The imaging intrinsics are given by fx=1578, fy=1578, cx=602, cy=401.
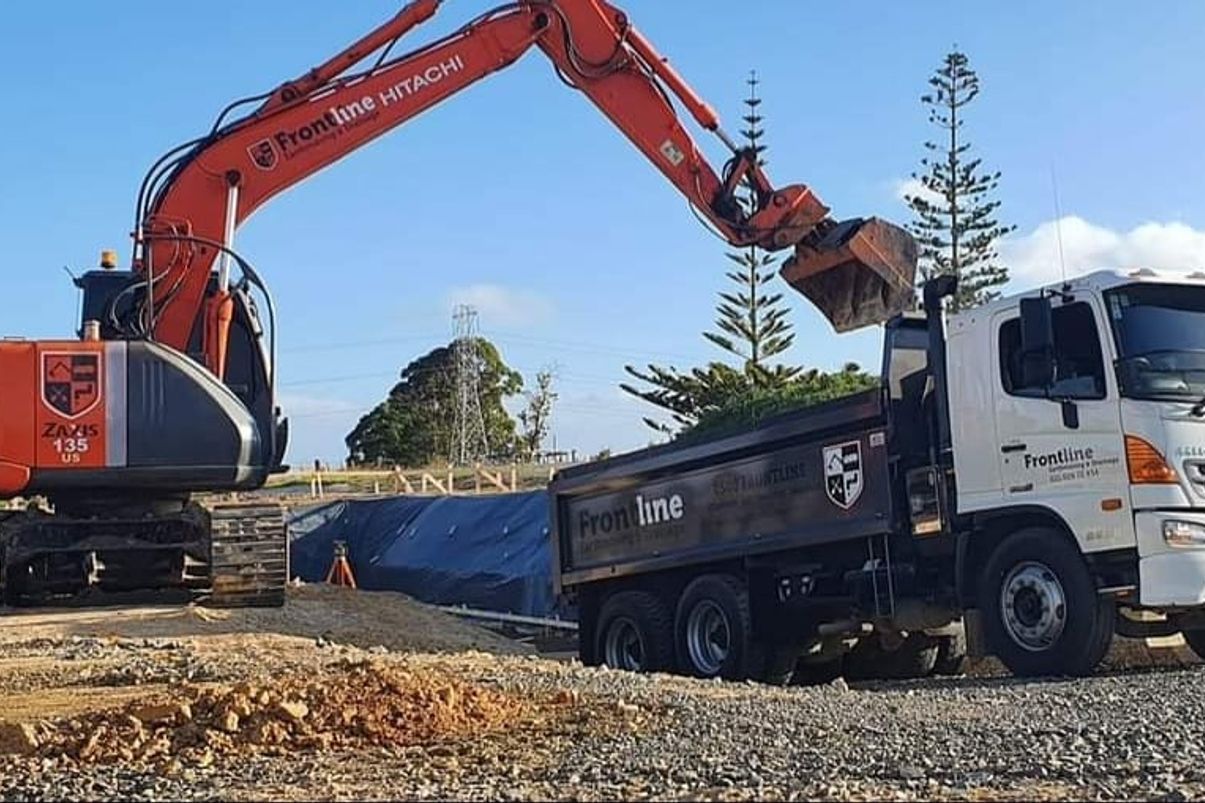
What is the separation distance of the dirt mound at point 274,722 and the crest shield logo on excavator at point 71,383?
6778 millimetres

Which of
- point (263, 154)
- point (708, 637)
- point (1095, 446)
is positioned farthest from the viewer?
point (263, 154)

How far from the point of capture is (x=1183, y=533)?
391 inches

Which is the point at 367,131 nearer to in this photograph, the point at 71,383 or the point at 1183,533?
the point at 71,383

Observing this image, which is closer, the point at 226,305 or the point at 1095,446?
the point at 1095,446

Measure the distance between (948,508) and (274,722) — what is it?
558 centimetres

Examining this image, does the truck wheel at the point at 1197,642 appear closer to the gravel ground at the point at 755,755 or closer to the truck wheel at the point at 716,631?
the gravel ground at the point at 755,755

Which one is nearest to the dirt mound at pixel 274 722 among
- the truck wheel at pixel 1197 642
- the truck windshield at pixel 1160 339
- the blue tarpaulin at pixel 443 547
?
the truck windshield at pixel 1160 339

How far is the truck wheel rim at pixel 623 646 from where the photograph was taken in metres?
13.9

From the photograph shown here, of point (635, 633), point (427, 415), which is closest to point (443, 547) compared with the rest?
point (635, 633)

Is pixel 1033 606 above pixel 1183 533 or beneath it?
beneath

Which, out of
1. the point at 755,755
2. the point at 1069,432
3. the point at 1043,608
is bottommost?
the point at 755,755

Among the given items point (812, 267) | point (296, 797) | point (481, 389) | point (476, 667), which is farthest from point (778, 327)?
point (296, 797)

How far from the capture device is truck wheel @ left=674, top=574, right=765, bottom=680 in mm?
12539

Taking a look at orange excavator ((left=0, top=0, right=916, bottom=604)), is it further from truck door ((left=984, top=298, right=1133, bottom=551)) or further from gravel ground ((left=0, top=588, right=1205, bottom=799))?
gravel ground ((left=0, top=588, right=1205, bottom=799))
